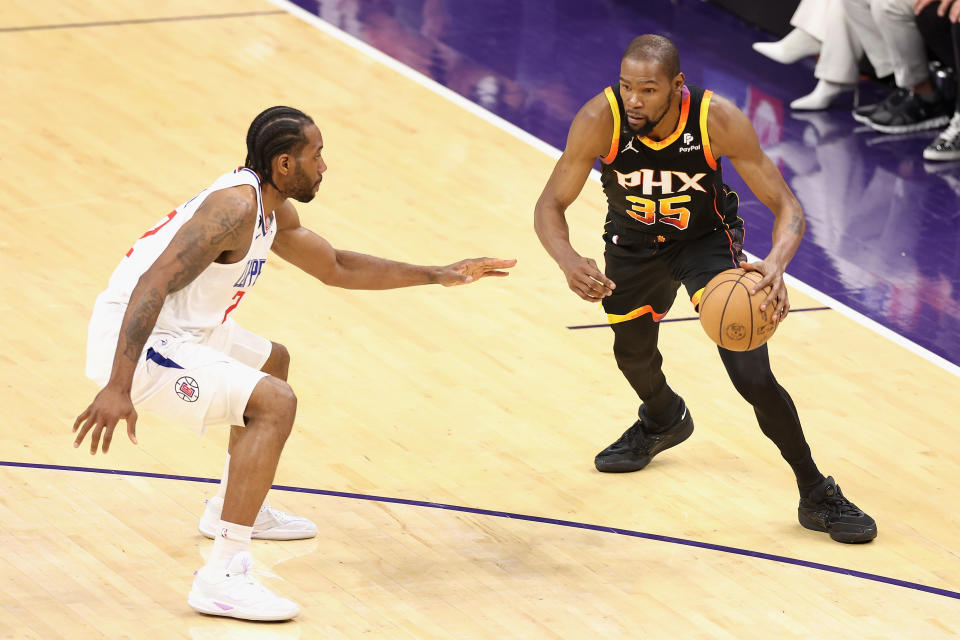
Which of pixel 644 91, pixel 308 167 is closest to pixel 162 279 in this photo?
pixel 308 167

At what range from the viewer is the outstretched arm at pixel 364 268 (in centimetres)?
581

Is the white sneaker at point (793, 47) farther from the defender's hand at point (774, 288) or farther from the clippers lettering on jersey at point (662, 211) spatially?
the defender's hand at point (774, 288)

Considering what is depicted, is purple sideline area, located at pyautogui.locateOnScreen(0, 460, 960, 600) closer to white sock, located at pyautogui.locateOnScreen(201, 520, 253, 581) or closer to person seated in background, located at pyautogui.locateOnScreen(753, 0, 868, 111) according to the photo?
white sock, located at pyautogui.locateOnScreen(201, 520, 253, 581)

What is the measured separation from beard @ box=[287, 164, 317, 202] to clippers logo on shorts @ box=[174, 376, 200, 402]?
2.24 feet

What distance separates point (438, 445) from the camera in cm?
674

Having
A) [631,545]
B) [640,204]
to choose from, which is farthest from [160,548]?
[640,204]

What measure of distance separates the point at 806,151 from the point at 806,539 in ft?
15.9

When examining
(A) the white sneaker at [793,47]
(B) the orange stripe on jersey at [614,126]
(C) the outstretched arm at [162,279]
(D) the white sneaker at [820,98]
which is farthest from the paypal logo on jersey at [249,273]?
(A) the white sneaker at [793,47]

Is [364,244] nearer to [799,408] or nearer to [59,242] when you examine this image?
[59,242]

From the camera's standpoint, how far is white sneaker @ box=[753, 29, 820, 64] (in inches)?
456

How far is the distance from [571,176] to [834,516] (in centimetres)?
157

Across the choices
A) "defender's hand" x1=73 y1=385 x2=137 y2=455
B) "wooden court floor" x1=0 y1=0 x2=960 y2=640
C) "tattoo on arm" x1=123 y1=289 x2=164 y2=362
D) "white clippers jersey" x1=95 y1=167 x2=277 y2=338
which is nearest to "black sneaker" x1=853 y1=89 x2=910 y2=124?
"wooden court floor" x1=0 y1=0 x2=960 y2=640

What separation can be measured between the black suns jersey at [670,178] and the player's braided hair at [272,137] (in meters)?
1.25

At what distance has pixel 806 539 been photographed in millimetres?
6109
